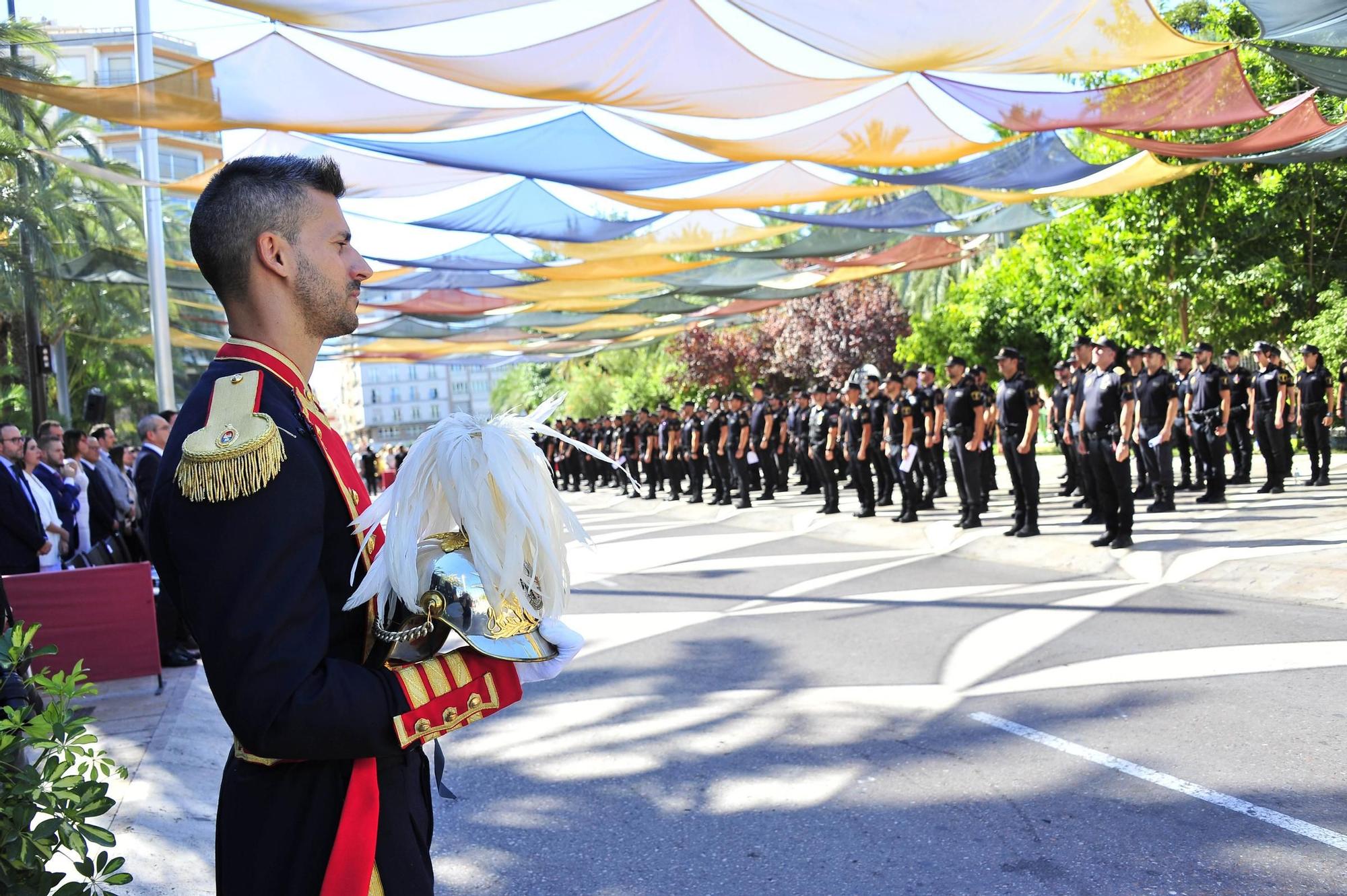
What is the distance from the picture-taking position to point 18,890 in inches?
76.1

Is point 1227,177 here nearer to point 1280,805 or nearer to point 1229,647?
point 1229,647

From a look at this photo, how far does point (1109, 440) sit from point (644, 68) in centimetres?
571

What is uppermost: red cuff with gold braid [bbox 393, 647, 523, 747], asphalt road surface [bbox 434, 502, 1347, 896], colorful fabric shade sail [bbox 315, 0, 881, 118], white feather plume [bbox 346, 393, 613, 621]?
colorful fabric shade sail [bbox 315, 0, 881, 118]

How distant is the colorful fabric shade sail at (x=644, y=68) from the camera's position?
751cm

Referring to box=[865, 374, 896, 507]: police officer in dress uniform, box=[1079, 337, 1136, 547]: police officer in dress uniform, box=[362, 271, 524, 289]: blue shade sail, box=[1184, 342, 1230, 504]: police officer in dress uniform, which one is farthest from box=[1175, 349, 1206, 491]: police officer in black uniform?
box=[362, 271, 524, 289]: blue shade sail

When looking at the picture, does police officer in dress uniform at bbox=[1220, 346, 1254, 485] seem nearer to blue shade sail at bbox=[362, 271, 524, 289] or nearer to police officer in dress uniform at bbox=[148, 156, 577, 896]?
blue shade sail at bbox=[362, 271, 524, 289]

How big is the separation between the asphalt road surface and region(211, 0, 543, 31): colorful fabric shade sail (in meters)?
4.52

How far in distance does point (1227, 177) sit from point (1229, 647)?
45.9 ft

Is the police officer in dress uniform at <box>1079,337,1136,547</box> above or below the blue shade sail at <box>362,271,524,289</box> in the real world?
below

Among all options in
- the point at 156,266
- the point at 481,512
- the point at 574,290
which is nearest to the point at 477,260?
the point at 574,290

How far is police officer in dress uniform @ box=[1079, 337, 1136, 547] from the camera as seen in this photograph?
31.2ft

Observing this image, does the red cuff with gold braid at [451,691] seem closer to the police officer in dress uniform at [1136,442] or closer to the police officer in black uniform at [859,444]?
the police officer in dress uniform at [1136,442]

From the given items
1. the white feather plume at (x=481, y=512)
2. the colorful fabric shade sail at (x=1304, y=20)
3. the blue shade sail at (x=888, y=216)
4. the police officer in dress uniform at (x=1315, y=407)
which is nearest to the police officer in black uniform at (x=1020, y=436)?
the blue shade sail at (x=888, y=216)

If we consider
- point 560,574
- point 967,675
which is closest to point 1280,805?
point 967,675
